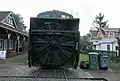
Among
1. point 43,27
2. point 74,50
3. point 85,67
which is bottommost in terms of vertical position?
point 85,67

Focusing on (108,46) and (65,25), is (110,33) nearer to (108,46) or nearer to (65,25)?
(108,46)

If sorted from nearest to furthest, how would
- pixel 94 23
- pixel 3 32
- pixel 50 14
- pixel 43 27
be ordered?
pixel 43 27, pixel 50 14, pixel 3 32, pixel 94 23

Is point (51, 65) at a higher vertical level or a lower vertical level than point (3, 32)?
lower

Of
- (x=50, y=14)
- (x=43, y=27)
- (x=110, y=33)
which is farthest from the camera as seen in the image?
(x=110, y=33)

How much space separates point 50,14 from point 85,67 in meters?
4.07

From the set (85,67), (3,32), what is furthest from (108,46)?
(85,67)

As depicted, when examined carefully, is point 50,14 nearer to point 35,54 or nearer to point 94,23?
point 35,54

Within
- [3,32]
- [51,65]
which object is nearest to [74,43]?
[51,65]

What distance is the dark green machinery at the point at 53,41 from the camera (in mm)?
15078

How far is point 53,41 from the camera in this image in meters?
15.3

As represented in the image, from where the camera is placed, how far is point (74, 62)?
15.6m

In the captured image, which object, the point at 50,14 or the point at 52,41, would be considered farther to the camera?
the point at 50,14

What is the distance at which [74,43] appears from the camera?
1532 cm

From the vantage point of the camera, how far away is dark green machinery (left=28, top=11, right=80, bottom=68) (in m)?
15.1
